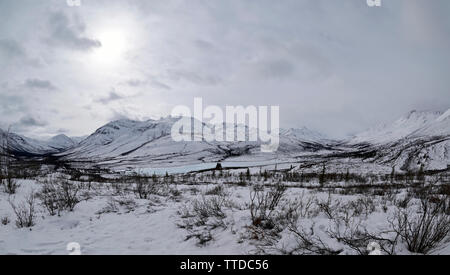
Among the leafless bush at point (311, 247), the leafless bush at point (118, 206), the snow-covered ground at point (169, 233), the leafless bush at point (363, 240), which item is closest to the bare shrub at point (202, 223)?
the snow-covered ground at point (169, 233)

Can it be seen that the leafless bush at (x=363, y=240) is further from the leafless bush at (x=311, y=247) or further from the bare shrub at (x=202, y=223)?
the bare shrub at (x=202, y=223)

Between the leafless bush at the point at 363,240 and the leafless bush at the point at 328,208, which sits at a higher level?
Answer: the leafless bush at the point at 363,240

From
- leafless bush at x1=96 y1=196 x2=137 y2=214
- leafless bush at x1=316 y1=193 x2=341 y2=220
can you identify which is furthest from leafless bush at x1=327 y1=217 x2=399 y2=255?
leafless bush at x1=96 y1=196 x2=137 y2=214

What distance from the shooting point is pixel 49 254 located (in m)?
3.91

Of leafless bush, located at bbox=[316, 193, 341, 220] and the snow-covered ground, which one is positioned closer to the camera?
the snow-covered ground

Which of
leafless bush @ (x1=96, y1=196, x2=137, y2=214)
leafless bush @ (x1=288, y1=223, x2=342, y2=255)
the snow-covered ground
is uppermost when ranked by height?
leafless bush @ (x1=288, y1=223, x2=342, y2=255)

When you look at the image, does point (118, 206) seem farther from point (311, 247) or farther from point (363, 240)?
point (363, 240)

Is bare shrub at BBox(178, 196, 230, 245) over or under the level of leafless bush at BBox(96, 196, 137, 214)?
over

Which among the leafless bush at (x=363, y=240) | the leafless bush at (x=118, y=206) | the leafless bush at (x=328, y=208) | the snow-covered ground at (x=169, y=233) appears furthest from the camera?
the leafless bush at (x=118, y=206)

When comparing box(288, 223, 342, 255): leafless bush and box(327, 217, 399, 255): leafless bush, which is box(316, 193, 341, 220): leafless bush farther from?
box(288, 223, 342, 255): leafless bush

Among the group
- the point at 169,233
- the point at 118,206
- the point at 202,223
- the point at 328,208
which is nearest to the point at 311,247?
the point at 202,223

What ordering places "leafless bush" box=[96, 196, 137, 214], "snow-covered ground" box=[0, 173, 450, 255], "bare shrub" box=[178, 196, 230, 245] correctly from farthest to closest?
"leafless bush" box=[96, 196, 137, 214] < "bare shrub" box=[178, 196, 230, 245] < "snow-covered ground" box=[0, 173, 450, 255]

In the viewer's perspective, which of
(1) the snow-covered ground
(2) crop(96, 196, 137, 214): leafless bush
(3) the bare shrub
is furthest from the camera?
(2) crop(96, 196, 137, 214): leafless bush
